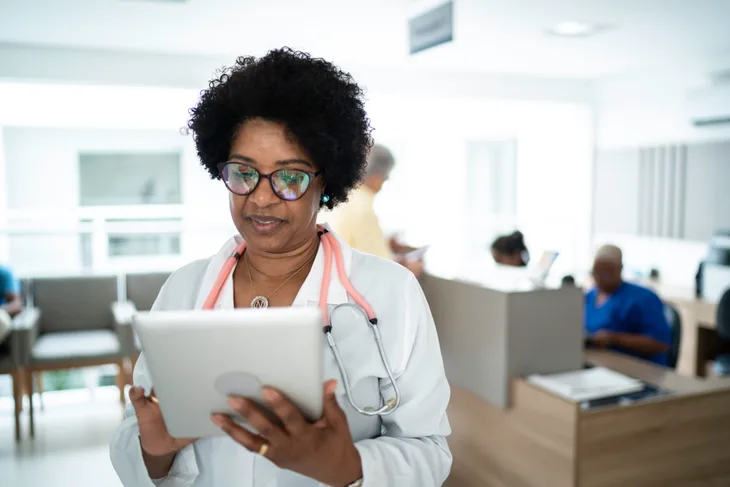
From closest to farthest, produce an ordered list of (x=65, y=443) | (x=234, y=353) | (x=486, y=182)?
(x=234, y=353) < (x=65, y=443) < (x=486, y=182)

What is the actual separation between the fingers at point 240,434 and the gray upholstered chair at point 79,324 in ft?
10.6

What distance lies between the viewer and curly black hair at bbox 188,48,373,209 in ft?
3.23

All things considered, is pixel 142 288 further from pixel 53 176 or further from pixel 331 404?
pixel 53 176

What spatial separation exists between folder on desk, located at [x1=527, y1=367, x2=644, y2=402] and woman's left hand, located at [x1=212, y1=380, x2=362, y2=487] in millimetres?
1325

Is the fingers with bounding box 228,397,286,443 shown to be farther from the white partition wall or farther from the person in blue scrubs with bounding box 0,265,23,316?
the person in blue scrubs with bounding box 0,265,23,316

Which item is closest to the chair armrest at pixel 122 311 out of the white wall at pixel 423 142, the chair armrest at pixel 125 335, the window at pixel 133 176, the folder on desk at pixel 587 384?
the chair armrest at pixel 125 335

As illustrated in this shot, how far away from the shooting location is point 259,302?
1.06m

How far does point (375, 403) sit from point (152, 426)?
1.10 feet

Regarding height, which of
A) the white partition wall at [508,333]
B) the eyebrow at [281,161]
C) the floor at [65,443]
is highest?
the eyebrow at [281,161]

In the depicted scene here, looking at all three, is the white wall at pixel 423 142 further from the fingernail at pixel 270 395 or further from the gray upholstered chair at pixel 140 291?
the fingernail at pixel 270 395

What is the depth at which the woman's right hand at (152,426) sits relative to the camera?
87 cm

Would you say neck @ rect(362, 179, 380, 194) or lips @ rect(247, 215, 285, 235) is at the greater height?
neck @ rect(362, 179, 380, 194)

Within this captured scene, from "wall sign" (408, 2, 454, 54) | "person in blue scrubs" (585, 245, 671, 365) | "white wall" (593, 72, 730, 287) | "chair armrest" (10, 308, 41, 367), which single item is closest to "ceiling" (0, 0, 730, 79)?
"wall sign" (408, 2, 454, 54)

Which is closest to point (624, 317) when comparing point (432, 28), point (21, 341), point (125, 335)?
point (432, 28)
